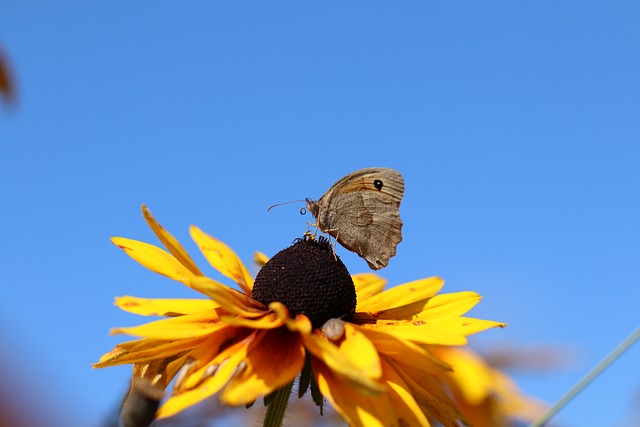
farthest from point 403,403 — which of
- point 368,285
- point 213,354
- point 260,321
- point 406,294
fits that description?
point 368,285

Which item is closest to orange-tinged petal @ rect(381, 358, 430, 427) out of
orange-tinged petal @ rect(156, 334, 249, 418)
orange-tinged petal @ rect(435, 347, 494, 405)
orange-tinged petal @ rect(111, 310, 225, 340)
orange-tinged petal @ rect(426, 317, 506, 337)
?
orange-tinged petal @ rect(426, 317, 506, 337)

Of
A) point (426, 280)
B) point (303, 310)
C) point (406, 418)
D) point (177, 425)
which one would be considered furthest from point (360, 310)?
point (177, 425)

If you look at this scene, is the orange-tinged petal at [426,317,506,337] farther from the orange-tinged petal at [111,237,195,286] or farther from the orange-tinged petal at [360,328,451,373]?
the orange-tinged petal at [111,237,195,286]

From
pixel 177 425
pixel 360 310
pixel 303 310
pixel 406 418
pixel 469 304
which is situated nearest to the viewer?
pixel 177 425

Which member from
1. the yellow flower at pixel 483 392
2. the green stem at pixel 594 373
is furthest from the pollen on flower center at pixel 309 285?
the yellow flower at pixel 483 392

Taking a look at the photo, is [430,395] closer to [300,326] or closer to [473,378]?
[300,326]

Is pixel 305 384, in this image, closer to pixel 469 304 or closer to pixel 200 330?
pixel 200 330

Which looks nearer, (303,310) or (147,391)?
(147,391)
